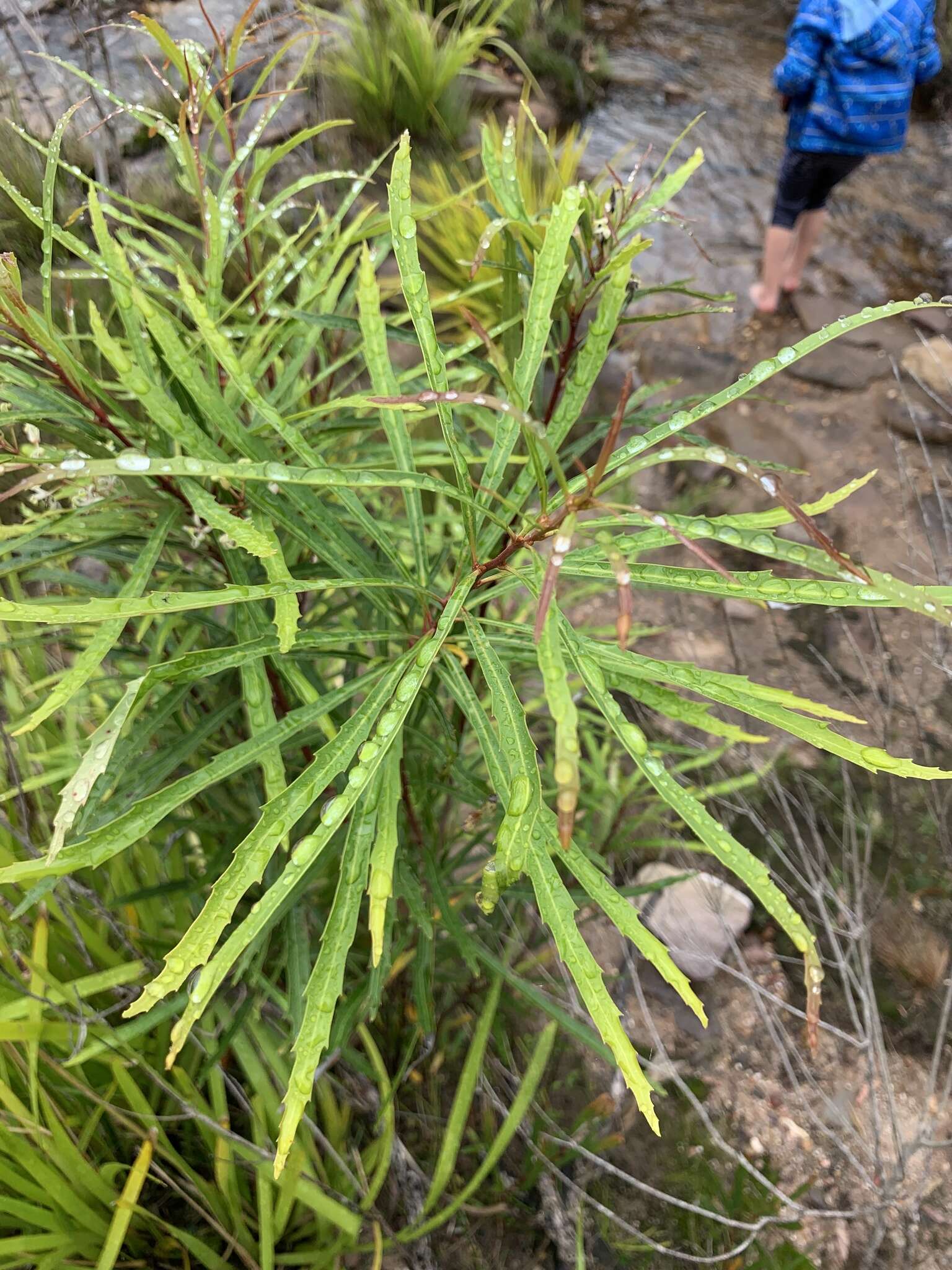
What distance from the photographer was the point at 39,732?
1468mm

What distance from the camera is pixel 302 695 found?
3.01 feet

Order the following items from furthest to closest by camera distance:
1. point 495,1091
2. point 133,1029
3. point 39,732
Result: point 495,1091, point 39,732, point 133,1029

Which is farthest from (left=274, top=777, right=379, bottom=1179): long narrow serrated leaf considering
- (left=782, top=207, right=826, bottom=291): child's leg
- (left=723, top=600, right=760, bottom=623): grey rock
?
(left=782, top=207, right=826, bottom=291): child's leg

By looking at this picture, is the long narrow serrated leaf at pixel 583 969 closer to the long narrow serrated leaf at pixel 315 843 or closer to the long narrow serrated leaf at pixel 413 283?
the long narrow serrated leaf at pixel 315 843

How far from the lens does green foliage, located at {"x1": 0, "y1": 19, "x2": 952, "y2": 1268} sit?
2.10ft

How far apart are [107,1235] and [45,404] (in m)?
1.27

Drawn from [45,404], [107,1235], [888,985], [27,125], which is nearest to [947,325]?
[888,985]

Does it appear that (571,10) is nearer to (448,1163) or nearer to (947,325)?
(947,325)

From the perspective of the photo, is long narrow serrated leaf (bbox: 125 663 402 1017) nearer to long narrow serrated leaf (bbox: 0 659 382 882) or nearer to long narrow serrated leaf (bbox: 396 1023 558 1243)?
long narrow serrated leaf (bbox: 0 659 382 882)

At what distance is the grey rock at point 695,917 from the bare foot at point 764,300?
9.27ft

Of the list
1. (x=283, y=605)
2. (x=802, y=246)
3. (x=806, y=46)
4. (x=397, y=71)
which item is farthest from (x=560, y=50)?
(x=283, y=605)

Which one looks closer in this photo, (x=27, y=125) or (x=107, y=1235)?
(x=107, y=1235)

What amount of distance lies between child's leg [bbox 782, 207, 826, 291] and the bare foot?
0.12 m

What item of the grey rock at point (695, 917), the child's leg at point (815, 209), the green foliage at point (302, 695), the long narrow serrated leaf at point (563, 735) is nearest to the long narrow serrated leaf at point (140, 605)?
the green foliage at point (302, 695)
